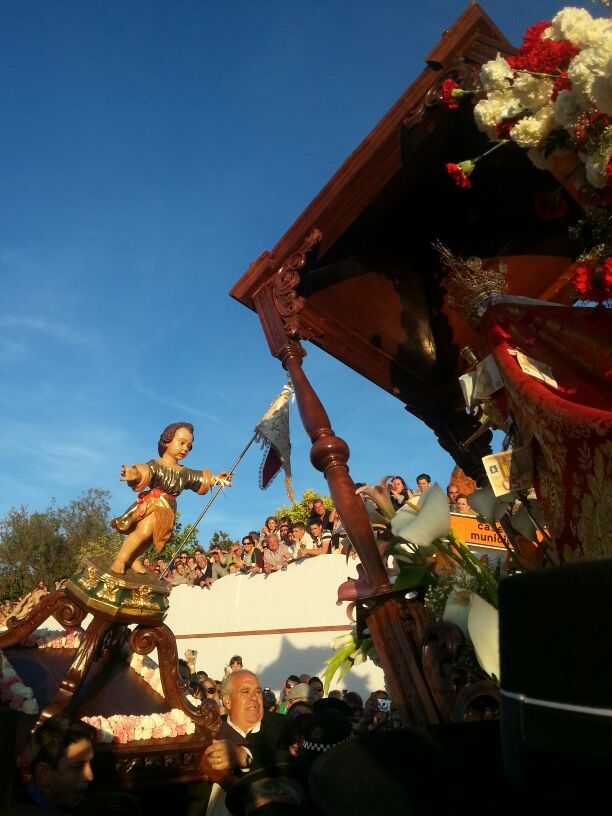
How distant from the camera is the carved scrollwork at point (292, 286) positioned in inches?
130

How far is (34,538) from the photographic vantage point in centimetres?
3017

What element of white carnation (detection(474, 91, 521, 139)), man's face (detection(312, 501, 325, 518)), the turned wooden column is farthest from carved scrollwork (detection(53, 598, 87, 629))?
man's face (detection(312, 501, 325, 518))

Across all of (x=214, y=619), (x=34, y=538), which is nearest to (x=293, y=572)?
(x=214, y=619)

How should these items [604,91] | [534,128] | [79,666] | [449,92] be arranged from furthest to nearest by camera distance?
[79,666]
[449,92]
[534,128]
[604,91]

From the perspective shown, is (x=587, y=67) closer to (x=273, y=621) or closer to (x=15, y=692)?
(x=15, y=692)

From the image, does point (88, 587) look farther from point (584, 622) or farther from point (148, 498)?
point (584, 622)

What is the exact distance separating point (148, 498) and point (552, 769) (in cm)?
313

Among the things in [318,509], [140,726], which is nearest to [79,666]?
[140,726]

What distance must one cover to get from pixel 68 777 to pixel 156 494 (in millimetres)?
1585

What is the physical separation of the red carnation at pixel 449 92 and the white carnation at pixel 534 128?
1.78 ft

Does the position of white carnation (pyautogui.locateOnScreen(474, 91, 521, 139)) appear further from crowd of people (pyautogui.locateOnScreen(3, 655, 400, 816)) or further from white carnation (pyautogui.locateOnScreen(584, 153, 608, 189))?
crowd of people (pyautogui.locateOnScreen(3, 655, 400, 816))

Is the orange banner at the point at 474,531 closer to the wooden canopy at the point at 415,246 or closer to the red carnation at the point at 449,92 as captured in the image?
the wooden canopy at the point at 415,246

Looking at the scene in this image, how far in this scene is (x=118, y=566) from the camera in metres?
3.30

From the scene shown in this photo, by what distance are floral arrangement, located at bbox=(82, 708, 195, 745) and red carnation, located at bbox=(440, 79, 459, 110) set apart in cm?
328
